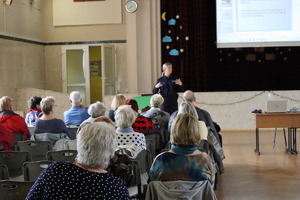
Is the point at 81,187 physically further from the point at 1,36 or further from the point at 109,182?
the point at 1,36

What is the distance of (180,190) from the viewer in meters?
3.28

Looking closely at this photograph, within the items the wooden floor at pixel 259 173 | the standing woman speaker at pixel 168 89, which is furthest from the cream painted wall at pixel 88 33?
the wooden floor at pixel 259 173

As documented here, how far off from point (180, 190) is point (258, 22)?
1017 cm

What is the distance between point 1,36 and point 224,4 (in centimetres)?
552

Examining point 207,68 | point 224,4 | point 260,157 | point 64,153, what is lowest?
point 260,157

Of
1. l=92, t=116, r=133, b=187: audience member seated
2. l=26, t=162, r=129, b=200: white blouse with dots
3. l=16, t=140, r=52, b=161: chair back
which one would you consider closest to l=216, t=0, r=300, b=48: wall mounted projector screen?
l=16, t=140, r=52, b=161: chair back

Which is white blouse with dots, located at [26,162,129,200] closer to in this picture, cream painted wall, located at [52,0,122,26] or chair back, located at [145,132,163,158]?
chair back, located at [145,132,163,158]

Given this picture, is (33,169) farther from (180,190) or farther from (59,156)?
(180,190)

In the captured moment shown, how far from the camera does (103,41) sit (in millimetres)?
13727

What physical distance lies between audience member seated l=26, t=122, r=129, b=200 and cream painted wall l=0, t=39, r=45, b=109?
933 centimetres

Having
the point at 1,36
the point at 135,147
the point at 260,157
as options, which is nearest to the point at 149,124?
the point at 135,147

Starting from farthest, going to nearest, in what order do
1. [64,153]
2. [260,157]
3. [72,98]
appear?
[260,157] < [72,98] < [64,153]

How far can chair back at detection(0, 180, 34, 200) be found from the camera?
10.0 ft

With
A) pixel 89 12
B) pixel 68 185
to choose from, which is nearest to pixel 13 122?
pixel 68 185
